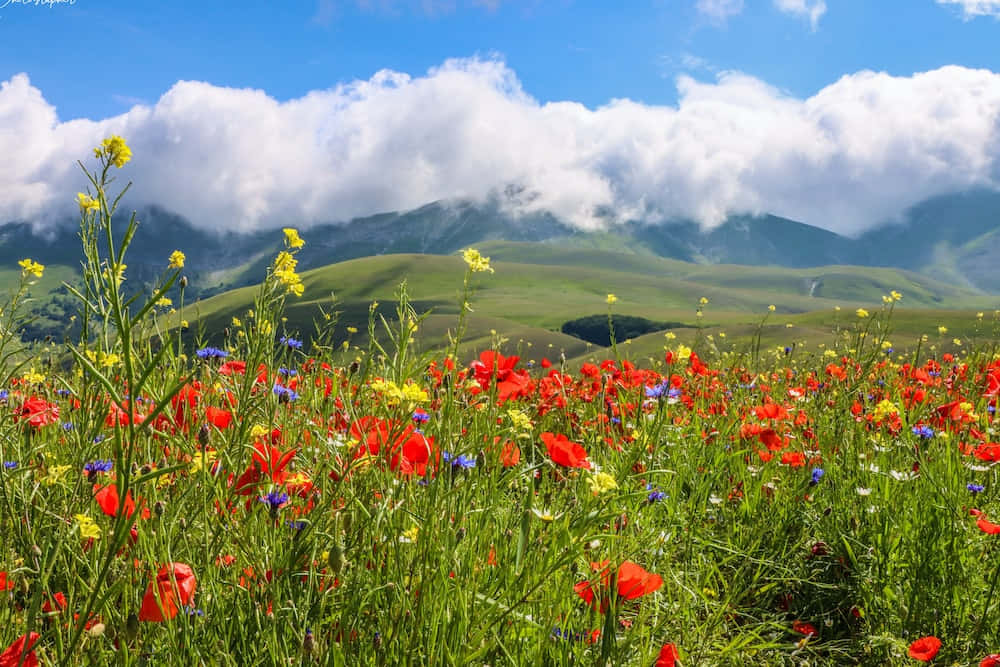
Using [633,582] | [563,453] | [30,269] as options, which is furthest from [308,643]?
[30,269]

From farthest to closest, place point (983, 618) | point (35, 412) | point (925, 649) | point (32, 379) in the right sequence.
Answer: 1. point (32, 379)
2. point (35, 412)
3. point (983, 618)
4. point (925, 649)

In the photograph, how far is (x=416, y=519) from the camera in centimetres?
158

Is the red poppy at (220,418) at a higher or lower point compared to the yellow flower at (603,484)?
higher

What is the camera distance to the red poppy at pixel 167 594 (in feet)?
4.51

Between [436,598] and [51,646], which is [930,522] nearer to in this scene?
[436,598]

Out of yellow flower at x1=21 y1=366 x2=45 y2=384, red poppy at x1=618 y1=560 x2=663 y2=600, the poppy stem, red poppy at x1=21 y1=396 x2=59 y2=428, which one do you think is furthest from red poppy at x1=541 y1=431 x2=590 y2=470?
yellow flower at x1=21 y1=366 x2=45 y2=384

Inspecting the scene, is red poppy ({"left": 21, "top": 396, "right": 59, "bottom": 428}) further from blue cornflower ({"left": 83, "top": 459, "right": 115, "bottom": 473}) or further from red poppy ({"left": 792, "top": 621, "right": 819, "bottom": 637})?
red poppy ({"left": 792, "top": 621, "right": 819, "bottom": 637})

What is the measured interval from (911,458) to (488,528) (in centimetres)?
249

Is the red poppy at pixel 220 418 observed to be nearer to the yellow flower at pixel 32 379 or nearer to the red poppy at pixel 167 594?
the red poppy at pixel 167 594

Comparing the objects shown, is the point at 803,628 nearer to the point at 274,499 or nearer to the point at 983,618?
the point at 983,618

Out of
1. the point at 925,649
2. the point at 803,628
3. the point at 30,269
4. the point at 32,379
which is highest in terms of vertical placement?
the point at 30,269

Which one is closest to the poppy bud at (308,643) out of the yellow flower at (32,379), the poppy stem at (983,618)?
the poppy stem at (983,618)

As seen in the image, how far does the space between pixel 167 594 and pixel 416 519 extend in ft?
1.84

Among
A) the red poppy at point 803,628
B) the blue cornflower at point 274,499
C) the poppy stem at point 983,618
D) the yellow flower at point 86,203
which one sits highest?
the yellow flower at point 86,203
